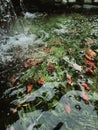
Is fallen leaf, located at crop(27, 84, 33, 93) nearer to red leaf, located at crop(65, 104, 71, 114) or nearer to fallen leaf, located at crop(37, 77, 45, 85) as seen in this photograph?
fallen leaf, located at crop(37, 77, 45, 85)

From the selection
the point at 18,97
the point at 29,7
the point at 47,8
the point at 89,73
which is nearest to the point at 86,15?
the point at 47,8

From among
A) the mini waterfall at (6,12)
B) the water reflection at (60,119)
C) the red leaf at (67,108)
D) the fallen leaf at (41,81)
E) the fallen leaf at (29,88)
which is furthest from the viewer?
the mini waterfall at (6,12)

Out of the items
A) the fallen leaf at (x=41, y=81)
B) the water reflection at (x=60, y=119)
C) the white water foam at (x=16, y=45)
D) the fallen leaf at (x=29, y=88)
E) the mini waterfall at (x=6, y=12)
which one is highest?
the mini waterfall at (x=6, y=12)

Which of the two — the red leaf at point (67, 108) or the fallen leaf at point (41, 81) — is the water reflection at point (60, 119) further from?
the fallen leaf at point (41, 81)

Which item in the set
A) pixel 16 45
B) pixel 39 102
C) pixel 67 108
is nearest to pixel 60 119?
pixel 67 108

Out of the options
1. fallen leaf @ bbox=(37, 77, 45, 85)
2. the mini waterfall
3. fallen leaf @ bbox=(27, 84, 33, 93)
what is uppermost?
the mini waterfall

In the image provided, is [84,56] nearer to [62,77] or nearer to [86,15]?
[62,77]

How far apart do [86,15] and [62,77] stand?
118 inches

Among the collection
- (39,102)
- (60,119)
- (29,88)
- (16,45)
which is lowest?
(60,119)

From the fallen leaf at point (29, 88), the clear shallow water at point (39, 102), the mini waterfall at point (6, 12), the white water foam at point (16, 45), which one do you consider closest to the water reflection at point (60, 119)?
the clear shallow water at point (39, 102)

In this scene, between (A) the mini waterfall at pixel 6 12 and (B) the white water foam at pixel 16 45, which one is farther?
(A) the mini waterfall at pixel 6 12

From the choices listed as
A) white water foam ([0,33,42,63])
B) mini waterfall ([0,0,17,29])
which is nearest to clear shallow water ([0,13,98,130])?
white water foam ([0,33,42,63])

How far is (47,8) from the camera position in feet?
22.5

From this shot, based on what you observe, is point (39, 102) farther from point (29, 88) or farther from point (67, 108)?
point (67, 108)
